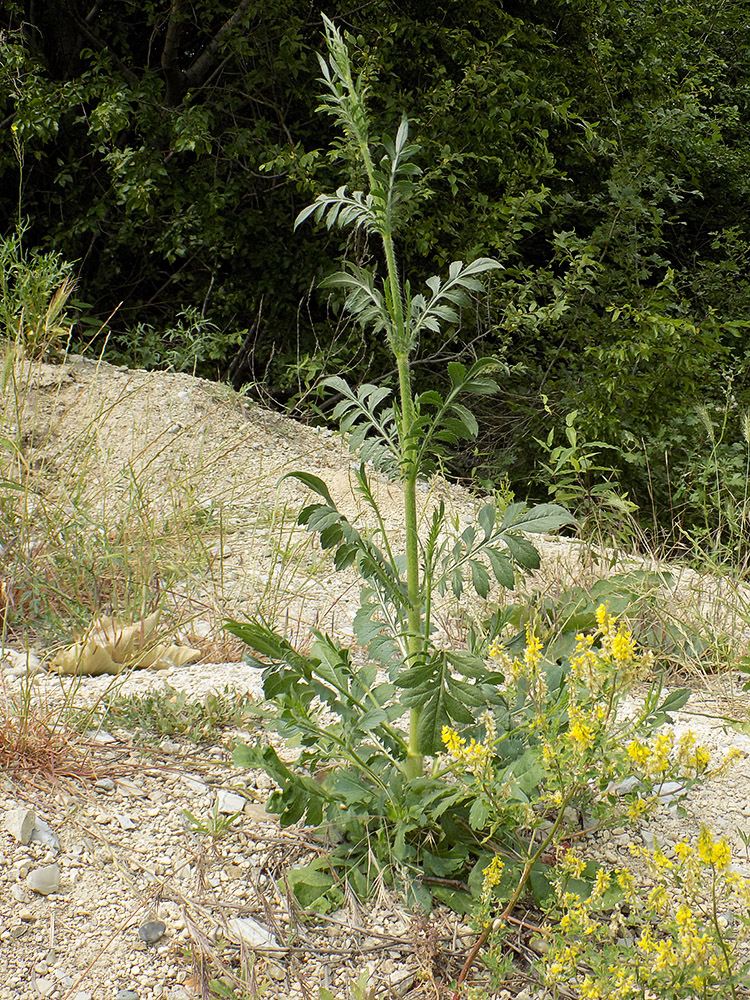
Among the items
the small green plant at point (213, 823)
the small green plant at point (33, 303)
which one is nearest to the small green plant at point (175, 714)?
the small green plant at point (213, 823)

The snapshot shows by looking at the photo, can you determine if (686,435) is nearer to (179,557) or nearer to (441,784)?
(179,557)

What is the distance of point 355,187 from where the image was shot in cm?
630

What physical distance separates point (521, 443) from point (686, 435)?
3.82 feet

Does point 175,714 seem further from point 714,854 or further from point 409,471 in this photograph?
point 714,854

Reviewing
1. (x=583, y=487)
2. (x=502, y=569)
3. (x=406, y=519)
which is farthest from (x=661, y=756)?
(x=583, y=487)

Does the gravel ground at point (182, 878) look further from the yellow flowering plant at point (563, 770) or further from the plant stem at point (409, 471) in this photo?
the plant stem at point (409, 471)

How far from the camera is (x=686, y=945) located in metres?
1.28

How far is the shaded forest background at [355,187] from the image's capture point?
6.18 metres

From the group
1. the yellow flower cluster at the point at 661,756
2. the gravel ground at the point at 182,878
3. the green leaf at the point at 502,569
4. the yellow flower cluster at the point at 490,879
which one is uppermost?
the green leaf at the point at 502,569

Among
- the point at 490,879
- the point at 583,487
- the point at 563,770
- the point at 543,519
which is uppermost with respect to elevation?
the point at 543,519

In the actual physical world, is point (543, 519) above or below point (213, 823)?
above

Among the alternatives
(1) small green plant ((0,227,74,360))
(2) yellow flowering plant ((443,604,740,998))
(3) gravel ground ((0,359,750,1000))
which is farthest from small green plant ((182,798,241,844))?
(1) small green plant ((0,227,74,360))

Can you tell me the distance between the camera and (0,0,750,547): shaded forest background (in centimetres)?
618

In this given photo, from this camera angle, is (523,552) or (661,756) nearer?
(661,756)
